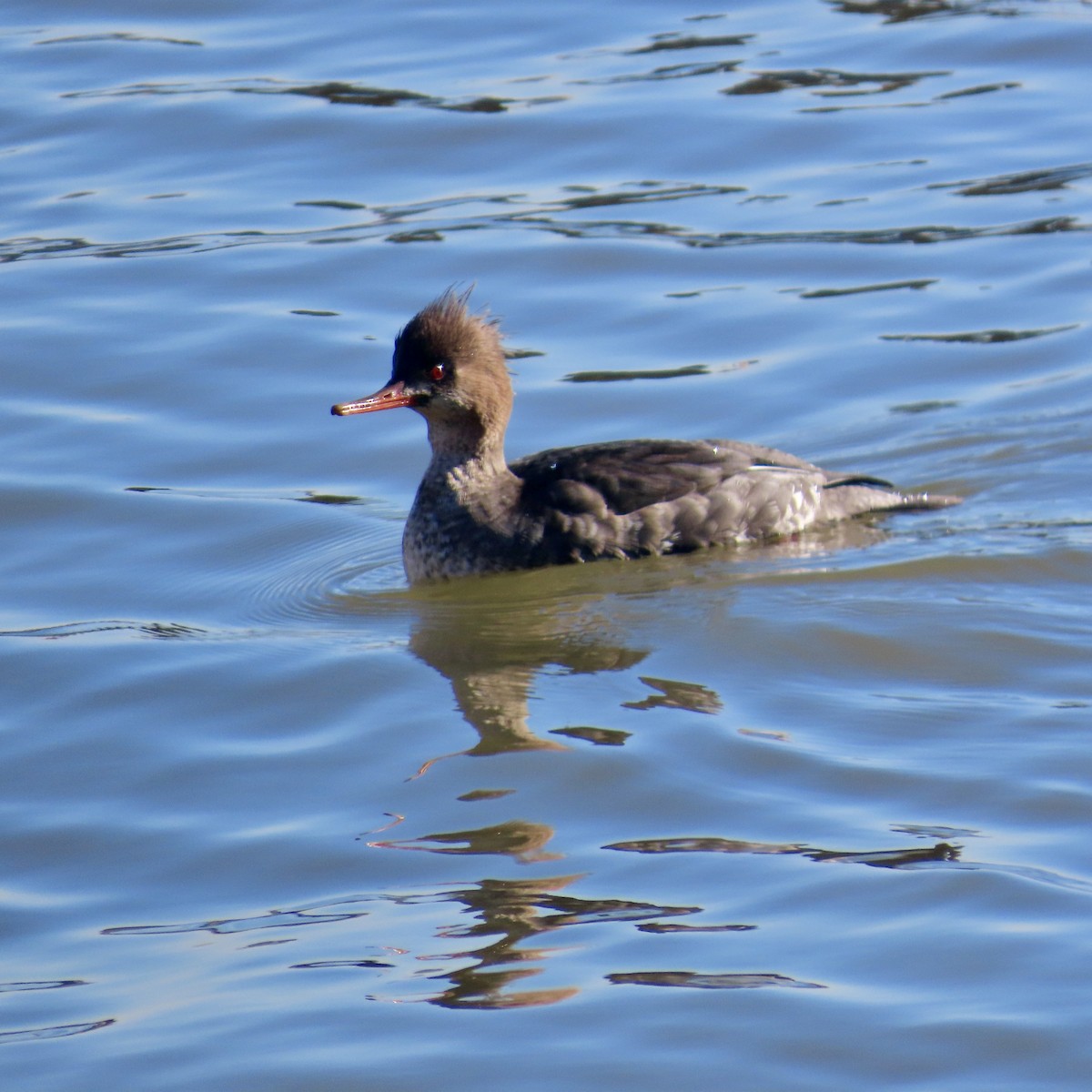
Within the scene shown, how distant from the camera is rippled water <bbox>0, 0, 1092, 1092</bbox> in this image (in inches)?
235

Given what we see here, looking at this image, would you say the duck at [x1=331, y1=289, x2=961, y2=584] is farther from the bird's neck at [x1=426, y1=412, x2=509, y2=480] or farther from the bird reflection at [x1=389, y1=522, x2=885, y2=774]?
the bird reflection at [x1=389, y1=522, x2=885, y2=774]

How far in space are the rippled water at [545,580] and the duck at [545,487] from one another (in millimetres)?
251

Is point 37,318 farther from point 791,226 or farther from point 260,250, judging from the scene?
point 791,226

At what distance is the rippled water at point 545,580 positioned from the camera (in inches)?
235

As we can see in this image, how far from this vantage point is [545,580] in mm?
10008

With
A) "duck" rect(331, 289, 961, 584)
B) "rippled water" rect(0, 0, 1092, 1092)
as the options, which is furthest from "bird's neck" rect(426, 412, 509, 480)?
"rippled water" rect(0, 0, 1092, 1092)

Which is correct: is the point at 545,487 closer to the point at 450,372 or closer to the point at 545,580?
the point at 545,580

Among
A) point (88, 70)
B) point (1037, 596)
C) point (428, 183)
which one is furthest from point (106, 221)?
point (1037, 596)

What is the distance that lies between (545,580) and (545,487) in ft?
1.74

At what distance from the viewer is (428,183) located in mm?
15898

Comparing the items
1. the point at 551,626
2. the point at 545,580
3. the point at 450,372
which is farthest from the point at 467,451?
the point at 551,626

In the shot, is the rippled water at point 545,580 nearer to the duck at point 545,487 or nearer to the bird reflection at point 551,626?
Result: the bird reflection at point 551,626

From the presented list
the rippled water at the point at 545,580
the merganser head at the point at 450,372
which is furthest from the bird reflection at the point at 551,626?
the merganser head at the point at 450,372

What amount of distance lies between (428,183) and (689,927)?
414 inches
